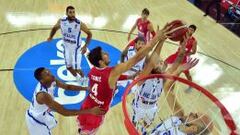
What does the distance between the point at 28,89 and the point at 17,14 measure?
14.9 feet

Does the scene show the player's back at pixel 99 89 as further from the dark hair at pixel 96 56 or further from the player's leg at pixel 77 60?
the player's leg at pixel 77 60

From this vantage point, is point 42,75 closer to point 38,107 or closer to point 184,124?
point 38,107

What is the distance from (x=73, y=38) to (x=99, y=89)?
2.61 m

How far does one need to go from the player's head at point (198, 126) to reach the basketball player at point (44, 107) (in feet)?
3.68

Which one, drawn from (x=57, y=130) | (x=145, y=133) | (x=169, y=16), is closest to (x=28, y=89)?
(x=57, y=130)

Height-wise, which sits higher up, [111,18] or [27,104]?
[111,18]

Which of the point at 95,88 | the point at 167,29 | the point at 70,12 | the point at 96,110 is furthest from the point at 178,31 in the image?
the point at 70,12

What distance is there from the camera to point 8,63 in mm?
6668

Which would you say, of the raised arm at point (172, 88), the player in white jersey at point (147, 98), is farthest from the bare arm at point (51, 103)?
the raised arm at point (172, 88)

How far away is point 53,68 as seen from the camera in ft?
21.5

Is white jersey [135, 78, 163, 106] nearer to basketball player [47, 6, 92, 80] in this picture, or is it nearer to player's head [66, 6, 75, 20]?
basketball player [47, 6, 92, 80]

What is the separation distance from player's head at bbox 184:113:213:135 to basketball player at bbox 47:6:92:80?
3.18 m

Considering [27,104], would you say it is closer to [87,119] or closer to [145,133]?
[87,119]

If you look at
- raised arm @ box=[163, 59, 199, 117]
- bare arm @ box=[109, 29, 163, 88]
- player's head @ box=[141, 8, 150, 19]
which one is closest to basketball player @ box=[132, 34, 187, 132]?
raised arm @ box=[163, 59, 199, 117]
